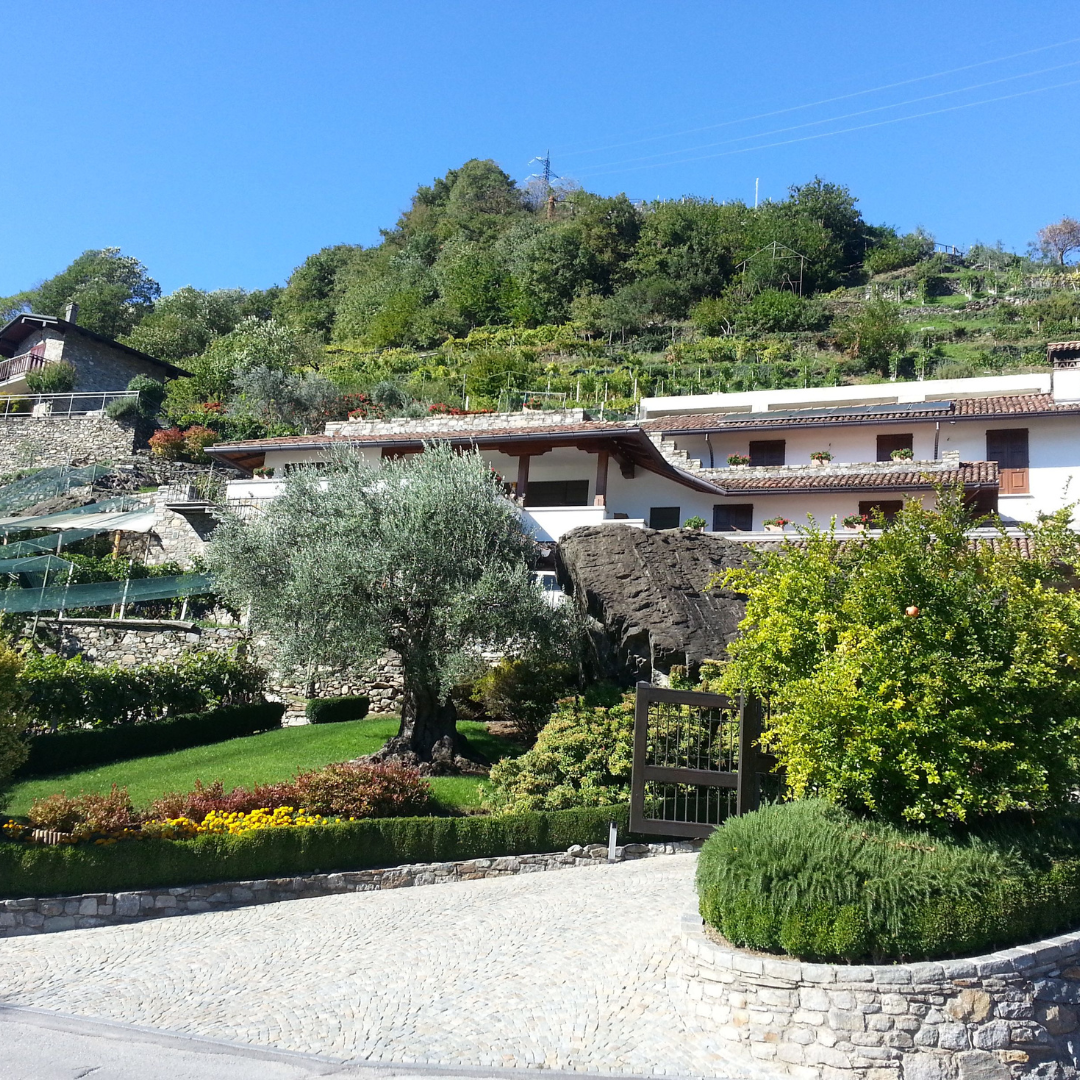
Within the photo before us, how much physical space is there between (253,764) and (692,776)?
A: 8.05m

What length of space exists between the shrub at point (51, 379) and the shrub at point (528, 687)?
3300cm

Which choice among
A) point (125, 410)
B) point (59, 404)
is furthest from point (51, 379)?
point (125, 410)

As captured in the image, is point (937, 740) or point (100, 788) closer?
point (937, 740)

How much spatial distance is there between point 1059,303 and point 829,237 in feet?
53.9

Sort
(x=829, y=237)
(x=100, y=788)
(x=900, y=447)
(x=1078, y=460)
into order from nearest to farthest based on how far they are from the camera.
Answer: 1. (x=100, y=788)
2. (x=1078, y=460)
3. (x=900, y=447)
4. (x=829, y=237)

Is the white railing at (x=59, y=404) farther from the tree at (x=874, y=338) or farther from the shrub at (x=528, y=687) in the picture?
the tree at (x=874, y=338)

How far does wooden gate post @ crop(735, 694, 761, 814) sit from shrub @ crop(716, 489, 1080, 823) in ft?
8.82

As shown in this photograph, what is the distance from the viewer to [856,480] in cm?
2636

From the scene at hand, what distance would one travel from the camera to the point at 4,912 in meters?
11.6

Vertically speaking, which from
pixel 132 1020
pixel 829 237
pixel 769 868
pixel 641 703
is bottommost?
pixel 132 1020

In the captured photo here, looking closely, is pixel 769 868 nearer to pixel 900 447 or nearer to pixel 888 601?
pixel 888 601

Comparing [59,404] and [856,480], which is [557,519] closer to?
[856,480]

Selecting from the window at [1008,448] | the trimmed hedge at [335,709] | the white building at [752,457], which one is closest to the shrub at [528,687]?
the trimmed hedge at [335,709]

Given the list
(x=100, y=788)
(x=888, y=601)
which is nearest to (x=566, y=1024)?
(x=888, y=601)
